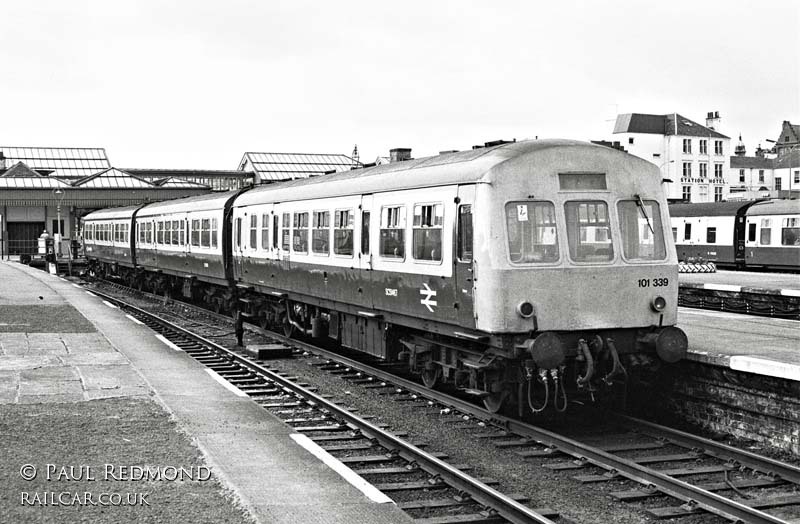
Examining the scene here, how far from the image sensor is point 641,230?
428 inches

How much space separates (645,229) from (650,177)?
25.7 inches

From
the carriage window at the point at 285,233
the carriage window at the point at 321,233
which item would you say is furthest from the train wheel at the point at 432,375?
the carriage window at the point at 285,233

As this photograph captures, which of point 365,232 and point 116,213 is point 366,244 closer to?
point 365,232

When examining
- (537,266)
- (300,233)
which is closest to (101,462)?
(537,266)

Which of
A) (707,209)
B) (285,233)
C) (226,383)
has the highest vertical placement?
(707,209)

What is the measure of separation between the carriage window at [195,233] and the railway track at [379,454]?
1001 cm

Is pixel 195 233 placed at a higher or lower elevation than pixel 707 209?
lower

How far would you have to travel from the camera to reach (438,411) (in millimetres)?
11891

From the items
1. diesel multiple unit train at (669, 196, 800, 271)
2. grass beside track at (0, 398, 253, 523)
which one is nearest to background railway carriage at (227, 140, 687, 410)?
grass beside track at (0, 398, 253, 523)

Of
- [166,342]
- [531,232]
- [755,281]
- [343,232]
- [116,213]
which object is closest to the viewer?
[531,232]

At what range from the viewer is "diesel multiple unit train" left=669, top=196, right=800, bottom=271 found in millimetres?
35344

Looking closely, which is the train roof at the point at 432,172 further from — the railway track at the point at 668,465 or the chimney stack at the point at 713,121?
the chimney stack at the point at 713,121

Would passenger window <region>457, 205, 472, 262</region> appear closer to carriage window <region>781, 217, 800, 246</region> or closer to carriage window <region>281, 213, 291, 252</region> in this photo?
carriage window <region>281, 213, 291, 252</region>

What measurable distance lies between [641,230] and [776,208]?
93.0ft
